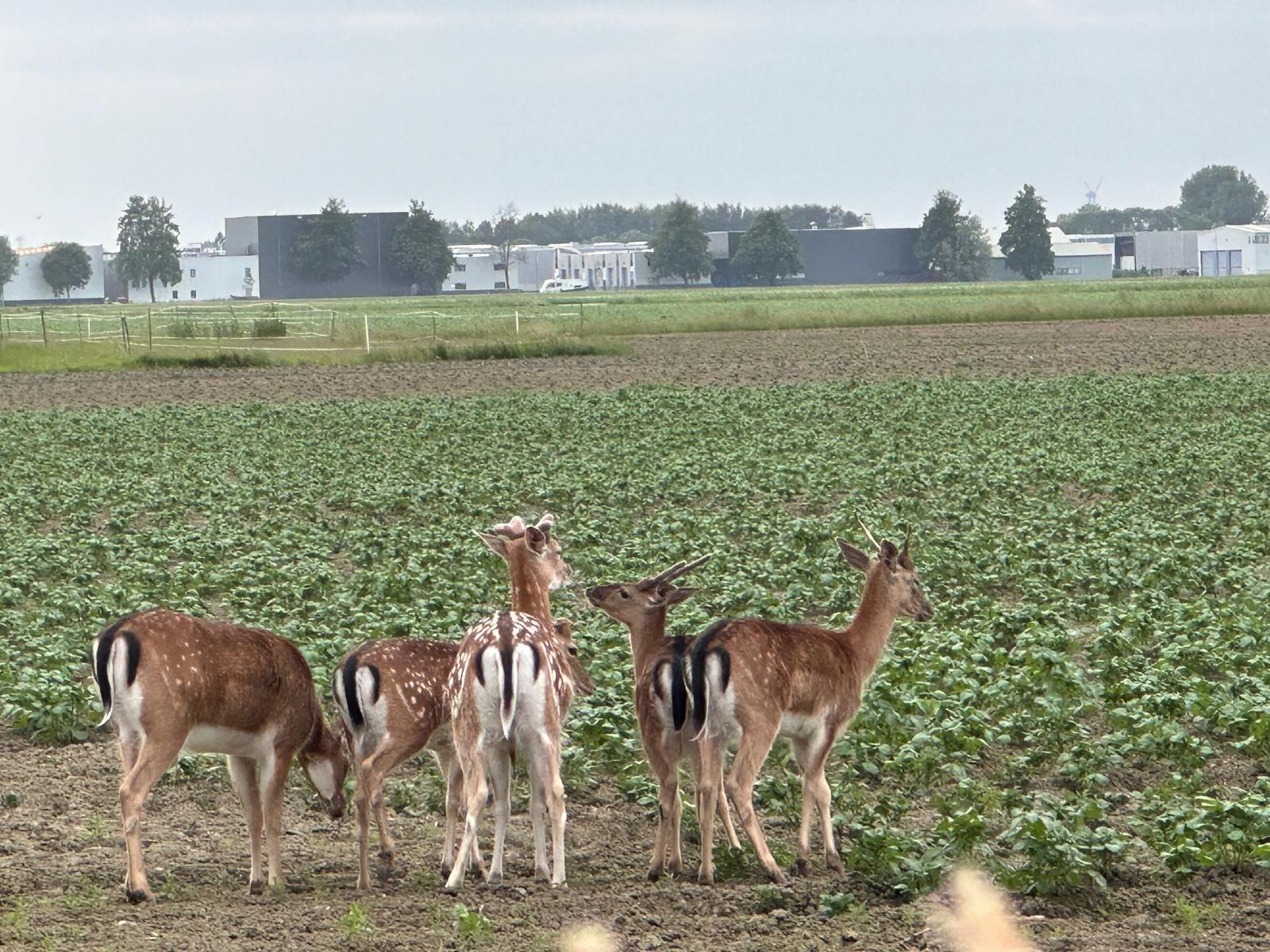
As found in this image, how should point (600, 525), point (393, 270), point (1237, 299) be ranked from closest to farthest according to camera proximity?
point (600, 525) < point (1237, 299) < point (393, 270)

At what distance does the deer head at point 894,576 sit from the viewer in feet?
33.4

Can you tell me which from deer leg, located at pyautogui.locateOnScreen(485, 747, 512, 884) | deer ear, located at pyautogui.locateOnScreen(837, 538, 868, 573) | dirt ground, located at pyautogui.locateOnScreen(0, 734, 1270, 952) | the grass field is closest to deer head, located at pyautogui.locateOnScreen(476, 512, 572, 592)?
dirt ground, located at pyautogui.locateOnScreen(0, 734, 1270, 952)

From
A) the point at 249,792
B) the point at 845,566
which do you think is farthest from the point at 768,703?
the point at 845,566

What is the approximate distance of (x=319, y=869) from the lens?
30.4ft

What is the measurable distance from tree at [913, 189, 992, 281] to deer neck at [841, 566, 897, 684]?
167673 millimetres

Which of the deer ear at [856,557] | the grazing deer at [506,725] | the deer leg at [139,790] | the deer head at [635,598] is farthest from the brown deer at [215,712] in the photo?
the deer ear at [856,557]

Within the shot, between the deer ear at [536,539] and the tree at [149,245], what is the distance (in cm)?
17030

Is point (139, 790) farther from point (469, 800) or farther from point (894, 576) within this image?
point (894, 576)

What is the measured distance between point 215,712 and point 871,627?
3.71 meters

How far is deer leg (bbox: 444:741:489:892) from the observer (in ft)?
27.2

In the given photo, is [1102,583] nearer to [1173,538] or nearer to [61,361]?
[1173,538]

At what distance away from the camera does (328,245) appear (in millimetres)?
170250

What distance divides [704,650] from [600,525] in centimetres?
1156

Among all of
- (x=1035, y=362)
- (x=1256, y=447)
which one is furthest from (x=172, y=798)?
(x=1035, y=362)
